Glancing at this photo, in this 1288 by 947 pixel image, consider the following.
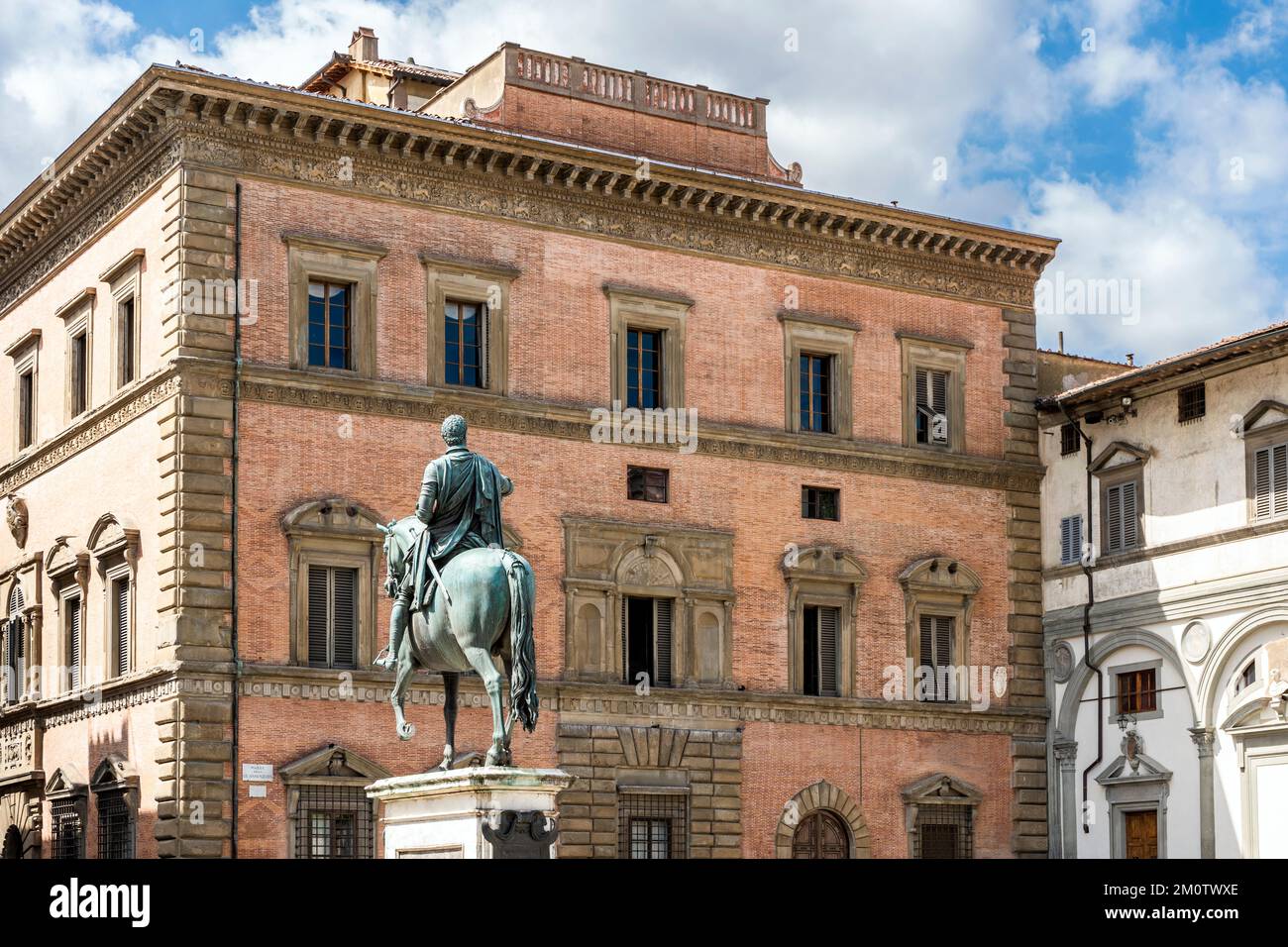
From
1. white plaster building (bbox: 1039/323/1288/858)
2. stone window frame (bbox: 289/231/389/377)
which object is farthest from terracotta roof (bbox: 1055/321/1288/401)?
stone window frame (bbox: 289/231/389/377)

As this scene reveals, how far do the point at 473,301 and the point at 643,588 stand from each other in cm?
524

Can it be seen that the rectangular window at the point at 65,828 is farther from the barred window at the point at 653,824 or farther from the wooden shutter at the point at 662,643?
the wooden shutter at the point at 662,643

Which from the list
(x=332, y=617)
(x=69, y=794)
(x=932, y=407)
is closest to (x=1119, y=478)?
(x=932, y=407)

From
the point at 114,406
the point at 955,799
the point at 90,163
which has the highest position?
the point at 90,163

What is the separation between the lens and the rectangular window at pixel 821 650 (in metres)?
37.0

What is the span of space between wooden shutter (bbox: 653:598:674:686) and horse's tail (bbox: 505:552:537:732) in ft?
48.9

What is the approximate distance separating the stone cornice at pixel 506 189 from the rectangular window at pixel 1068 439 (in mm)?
2453

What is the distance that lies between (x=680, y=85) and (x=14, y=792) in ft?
52.5

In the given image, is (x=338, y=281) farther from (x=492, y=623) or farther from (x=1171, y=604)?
(x=1171, y=604)

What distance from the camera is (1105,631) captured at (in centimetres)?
3766

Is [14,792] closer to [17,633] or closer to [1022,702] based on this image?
[17,633]
